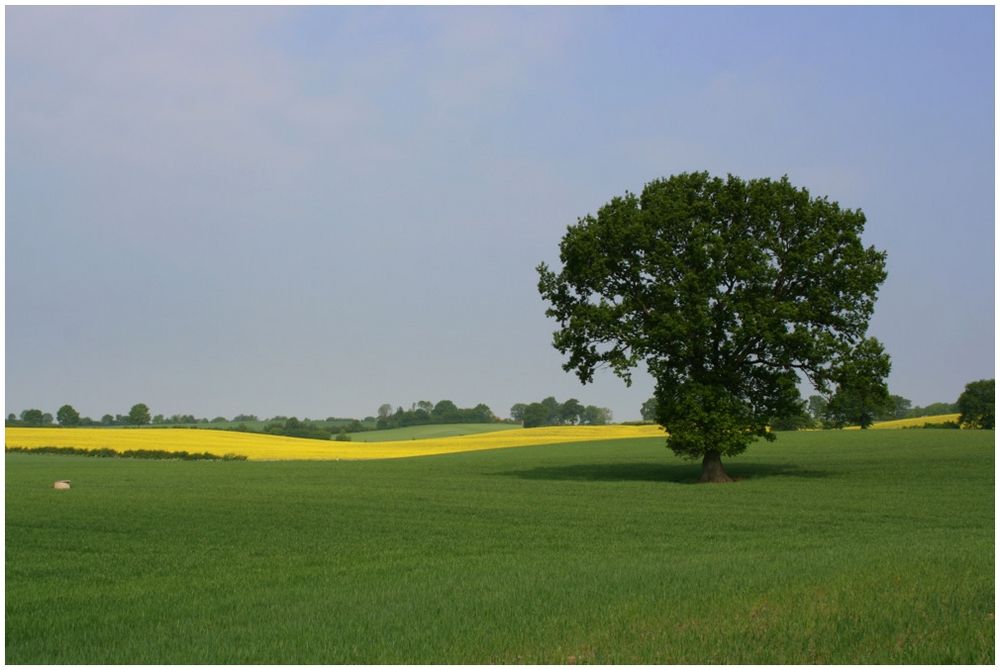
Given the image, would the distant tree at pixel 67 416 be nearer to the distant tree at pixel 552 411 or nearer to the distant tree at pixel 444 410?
the distant tree at pixel 444 410

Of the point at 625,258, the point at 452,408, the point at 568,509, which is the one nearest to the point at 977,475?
the point at 625,258

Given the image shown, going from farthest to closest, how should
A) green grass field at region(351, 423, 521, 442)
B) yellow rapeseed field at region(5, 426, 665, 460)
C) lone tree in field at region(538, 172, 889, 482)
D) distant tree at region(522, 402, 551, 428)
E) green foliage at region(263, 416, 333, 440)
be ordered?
distant tree at region(522, 402, 551, 428)
green grass field at region(351, 423, 521, 442)
green foliage at region(263, 416, 333, 440)
yellow rapeseed field at region(5, 426, 665, 460)
lone tree in field at region(538, 172, 889, 482)

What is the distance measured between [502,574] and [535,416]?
14046 cm

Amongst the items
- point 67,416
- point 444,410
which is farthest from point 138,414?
point 444,410

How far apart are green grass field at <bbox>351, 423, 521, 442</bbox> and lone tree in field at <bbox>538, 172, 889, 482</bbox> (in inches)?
3291

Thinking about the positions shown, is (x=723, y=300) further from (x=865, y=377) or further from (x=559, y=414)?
(x=559, y=414)

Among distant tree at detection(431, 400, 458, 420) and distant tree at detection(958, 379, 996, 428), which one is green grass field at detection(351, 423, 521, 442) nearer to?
distant tree at detection(431, 400, 458, 420)

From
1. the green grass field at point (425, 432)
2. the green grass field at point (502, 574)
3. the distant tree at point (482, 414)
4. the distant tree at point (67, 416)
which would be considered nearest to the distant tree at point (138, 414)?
the distant tree at point (67, 416)

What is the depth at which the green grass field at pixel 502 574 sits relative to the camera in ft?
37.8

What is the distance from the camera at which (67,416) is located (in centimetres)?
13088

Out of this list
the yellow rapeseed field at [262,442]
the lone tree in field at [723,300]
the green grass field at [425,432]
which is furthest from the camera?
the green grass field at [425,432]

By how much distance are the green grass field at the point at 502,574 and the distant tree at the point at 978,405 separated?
8061 centimetres

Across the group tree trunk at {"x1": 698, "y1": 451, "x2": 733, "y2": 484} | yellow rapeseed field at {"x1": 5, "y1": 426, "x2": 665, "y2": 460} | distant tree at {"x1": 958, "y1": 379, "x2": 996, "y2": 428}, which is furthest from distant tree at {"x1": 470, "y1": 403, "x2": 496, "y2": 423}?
tree trunk at {"x1": 698, "y1": 451, "x2": 733, "y2": 484}

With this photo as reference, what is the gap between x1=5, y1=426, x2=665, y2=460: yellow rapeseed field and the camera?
83562 millimetres
